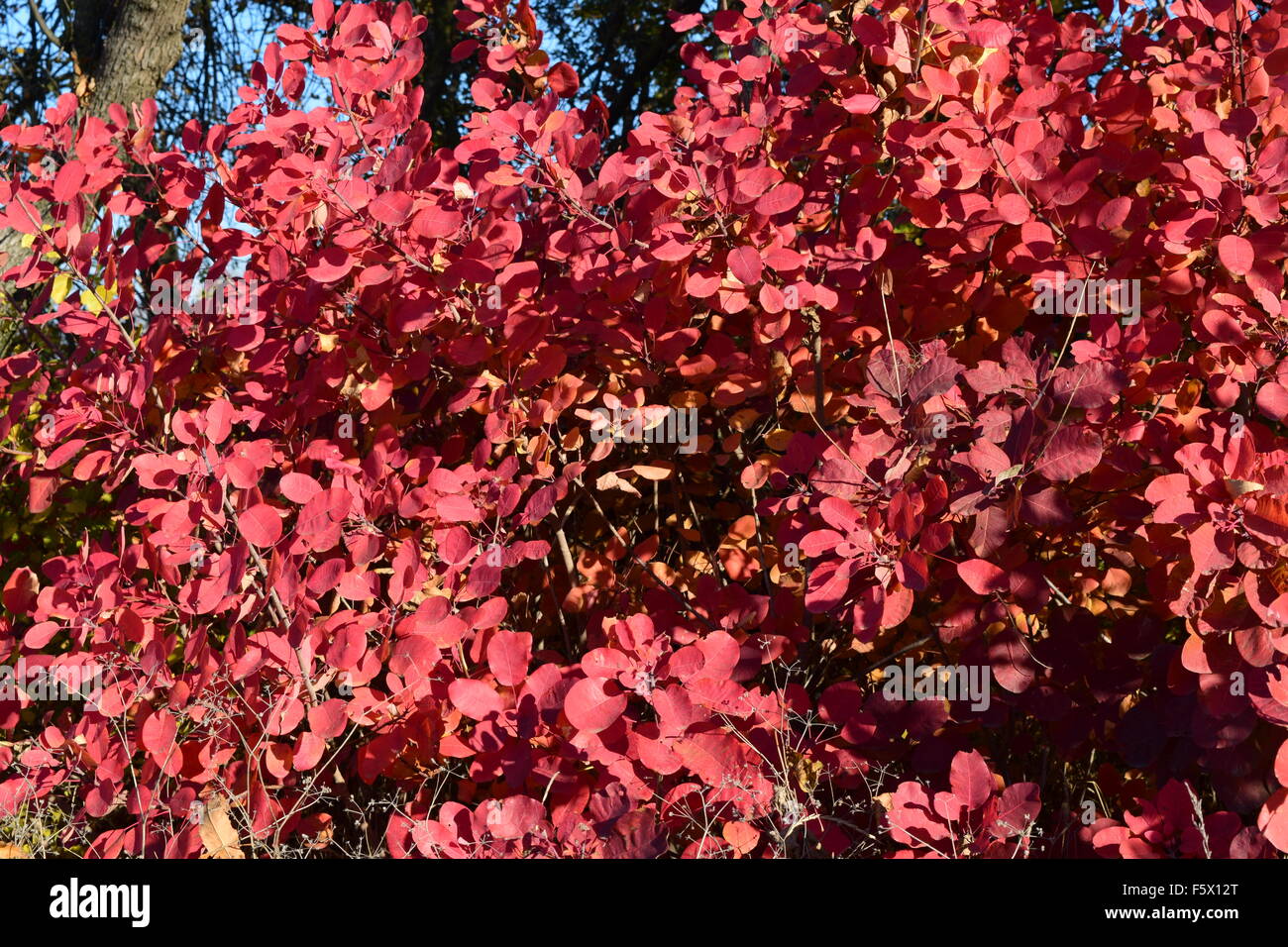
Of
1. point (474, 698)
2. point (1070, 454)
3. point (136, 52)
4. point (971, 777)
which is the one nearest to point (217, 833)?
point (474, 698)

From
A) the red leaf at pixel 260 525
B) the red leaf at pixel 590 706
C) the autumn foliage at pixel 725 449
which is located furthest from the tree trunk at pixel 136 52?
the red leaf at pixel 590 706

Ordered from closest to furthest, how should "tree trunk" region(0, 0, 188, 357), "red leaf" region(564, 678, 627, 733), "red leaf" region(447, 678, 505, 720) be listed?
"red leaf" region(564, 678, 627, 733)
"red leaf" region(447, 678, 505, 720)
"tree trunk" region(0, 0, 188, 357)

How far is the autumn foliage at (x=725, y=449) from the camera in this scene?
5.19ft

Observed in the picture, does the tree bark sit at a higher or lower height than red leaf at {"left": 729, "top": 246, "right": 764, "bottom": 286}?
higher

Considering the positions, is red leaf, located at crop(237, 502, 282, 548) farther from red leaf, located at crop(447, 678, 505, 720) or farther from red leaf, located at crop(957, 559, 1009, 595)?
red leaf, located at crop(957, 559, 1009, 595)

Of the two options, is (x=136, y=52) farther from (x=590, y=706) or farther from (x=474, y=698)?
(x=590, y=706)

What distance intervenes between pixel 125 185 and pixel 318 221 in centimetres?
270

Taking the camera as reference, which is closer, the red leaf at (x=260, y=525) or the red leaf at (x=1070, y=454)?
the red leaf at (x=1070, y=454)

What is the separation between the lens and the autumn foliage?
1.58 meters

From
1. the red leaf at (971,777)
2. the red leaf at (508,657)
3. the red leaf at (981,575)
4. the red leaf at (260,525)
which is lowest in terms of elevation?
the red leaf at (971,777)

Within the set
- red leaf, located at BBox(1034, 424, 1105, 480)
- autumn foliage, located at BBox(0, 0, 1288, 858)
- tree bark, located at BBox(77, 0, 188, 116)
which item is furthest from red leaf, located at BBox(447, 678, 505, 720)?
tree bark, located at BBox(77, 0, 188, 116)

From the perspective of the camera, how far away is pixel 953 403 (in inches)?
65.1

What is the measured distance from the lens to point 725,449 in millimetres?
2072

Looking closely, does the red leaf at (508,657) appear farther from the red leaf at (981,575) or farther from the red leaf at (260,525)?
the red leaf at (981,575)
